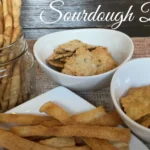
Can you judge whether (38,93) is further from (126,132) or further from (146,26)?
(146,26)

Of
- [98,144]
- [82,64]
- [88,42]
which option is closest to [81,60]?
[82,64]

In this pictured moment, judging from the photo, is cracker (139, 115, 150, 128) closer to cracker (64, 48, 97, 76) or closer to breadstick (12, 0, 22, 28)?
cracker (64, 48, 97, 76)

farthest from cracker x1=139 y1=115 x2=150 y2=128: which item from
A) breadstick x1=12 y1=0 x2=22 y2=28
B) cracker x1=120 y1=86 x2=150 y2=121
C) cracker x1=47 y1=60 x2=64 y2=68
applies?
breadstick x1=12 y1=0 x2=22 y2=28

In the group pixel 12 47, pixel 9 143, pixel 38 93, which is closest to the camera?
pixel 9 143

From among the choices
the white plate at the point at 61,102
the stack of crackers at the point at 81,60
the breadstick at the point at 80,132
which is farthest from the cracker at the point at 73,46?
the breadstick at the point at 80,132

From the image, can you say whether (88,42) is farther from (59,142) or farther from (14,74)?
(59,142)

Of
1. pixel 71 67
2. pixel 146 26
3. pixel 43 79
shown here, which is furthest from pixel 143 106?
pixel 146 26
